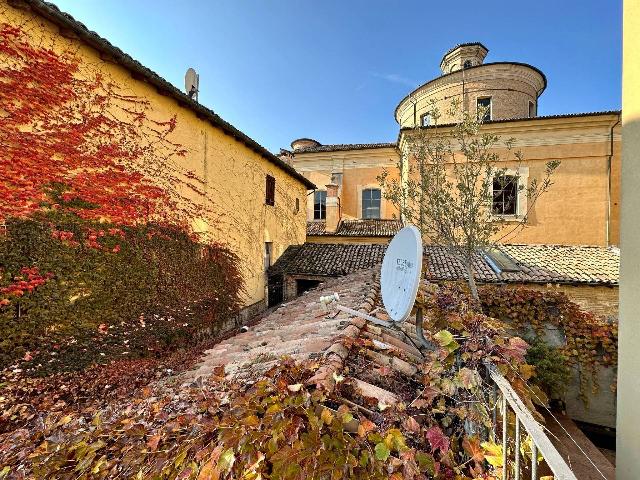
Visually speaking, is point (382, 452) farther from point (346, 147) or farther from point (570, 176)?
point (346, 147)

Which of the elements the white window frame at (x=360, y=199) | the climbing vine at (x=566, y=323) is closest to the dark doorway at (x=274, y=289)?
the climbing vine at (x=566, y=323)

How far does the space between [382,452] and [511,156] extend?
17.9 metres

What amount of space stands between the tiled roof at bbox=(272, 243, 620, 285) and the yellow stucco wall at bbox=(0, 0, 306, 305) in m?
1.83

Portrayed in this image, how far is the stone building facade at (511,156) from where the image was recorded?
14.8m

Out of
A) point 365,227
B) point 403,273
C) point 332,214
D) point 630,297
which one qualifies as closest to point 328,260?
point 365,227

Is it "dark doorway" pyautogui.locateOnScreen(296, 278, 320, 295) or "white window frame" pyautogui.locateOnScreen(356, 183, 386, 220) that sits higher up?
"white window frame" pyautogui.locateOnScreen(356, 183, 386, 220)

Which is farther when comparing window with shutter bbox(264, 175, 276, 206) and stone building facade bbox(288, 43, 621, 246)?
stone building facade bbox(288, 43, 621, 246)

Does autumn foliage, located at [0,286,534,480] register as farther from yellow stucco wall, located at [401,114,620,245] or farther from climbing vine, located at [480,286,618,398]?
yellow stucco wall, located at [401,114,620,245]

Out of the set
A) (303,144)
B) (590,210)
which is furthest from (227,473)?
(303,144)

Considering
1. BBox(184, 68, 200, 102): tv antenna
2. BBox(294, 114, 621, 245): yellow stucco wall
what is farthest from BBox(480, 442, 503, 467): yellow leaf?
BBox(294, 114, 621, 245): yellow stucco wall

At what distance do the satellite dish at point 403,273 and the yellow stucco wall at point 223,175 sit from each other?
7165 mm

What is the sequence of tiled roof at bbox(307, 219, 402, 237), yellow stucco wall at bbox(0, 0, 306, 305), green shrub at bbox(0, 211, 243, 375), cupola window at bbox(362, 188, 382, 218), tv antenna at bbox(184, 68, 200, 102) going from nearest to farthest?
Answer: green shrub at bbox(0, 211, 243, 375) < yellow stucco wall at bbox(0, 0, 306, 305) < tv antenna at bbox(184, 68, 200, 102) < tiled roof at bbox(307, 219, 402, 237) < cupola window at bbox(362, 188, 382, 218)

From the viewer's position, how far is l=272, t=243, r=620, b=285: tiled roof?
948cm

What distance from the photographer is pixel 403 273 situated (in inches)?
113
